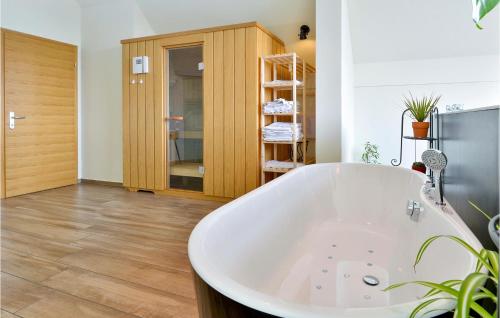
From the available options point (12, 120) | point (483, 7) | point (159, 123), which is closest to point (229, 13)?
point (159, 123)

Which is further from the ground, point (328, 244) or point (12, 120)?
point (12, 120)

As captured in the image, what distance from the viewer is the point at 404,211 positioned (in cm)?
219

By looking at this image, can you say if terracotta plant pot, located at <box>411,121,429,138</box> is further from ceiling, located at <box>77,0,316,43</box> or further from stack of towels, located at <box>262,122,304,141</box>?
ceiling, located at <box>77,0,316,43</box>

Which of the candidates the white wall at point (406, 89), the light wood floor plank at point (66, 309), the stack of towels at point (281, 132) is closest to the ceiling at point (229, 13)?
the white wall at point (406, 89)

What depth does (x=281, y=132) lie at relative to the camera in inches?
132

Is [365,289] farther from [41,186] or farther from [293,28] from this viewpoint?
[41,186]

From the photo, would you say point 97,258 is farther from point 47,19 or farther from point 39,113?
point 47,19

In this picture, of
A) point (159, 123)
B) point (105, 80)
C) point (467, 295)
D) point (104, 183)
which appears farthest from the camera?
point (104, 183)

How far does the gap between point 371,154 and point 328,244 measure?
7.26 feet

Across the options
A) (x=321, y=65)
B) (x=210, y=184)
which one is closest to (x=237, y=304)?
(x=321, y=65)

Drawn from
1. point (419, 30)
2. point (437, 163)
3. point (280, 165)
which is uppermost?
point (419, 30)

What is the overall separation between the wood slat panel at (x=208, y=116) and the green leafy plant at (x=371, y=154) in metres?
1.85

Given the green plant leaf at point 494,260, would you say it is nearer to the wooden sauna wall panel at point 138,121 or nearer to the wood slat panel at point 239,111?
the wood slat panel at point 239,111

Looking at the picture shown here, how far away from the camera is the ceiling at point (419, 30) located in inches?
129
